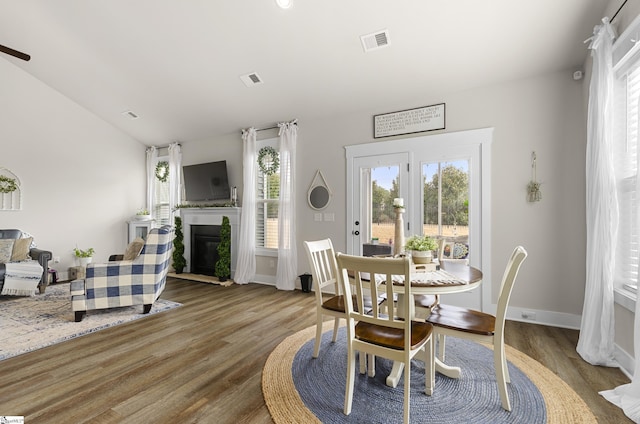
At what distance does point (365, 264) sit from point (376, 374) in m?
1.09

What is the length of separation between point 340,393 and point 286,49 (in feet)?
11.4

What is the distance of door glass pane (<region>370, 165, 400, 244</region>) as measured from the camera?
164 inches

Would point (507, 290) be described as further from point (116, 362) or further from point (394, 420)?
point (116, 362)

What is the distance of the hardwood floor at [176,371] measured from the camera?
74.1 inches

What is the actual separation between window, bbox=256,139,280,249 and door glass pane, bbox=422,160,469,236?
2468 millimetres

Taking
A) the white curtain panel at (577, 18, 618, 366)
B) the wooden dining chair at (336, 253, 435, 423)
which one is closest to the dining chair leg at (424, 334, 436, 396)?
the wooden dining chair at (336, 253, 435, 423)

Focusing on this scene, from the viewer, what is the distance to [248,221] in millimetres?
5340

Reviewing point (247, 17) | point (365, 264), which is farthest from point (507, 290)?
point (247, 17)

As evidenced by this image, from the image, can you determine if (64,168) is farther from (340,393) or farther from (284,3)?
(340,393)

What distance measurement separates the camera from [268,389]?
6.84 feet

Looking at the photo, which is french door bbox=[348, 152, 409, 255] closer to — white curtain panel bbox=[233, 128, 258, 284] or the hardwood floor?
the hardwood floor

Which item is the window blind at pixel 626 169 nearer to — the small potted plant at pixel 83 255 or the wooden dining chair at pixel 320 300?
the wooden dining chair at pixel 320 300

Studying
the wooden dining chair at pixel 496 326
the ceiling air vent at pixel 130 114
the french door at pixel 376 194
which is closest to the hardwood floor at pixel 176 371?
the wooden dining chair at pixel 496 326

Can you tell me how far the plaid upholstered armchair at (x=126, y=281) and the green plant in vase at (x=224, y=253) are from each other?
1.65 metres
